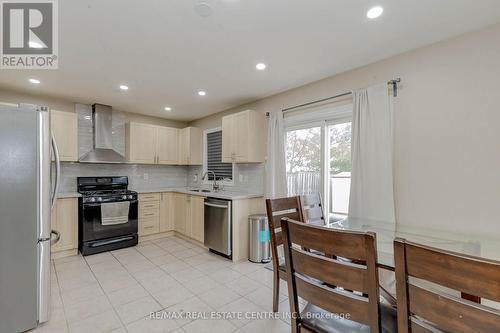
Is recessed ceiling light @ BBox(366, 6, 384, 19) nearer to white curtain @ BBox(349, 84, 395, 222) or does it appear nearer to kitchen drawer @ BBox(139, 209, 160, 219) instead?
white curtain @ BBox(349, 84, 395, 222)

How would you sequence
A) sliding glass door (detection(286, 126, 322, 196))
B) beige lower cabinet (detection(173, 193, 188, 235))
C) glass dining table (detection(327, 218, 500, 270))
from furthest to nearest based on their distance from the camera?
beige lower cabinet (detection(173, 193, 188, 235)), sliding glass door (detection(286, 126, 322, 196)), glass dining table (detection(327, 218, 500, 270))

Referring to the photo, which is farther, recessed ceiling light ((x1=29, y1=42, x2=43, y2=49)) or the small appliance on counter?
the small appliance on counter

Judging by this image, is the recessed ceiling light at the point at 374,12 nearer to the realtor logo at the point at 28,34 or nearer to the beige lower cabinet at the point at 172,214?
the realtor logo at the point at 28,34

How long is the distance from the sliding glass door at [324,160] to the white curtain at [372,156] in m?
0.27

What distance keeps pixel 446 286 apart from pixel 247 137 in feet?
10.3

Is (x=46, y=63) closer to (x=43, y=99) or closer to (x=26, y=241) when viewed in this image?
(x=43, y=99)

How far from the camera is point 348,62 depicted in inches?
104

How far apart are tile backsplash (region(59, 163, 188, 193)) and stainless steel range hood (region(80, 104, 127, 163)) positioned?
328 millimetres

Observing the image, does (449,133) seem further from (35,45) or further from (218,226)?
(35,45)

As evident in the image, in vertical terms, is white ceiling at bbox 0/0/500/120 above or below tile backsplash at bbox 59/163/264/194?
above

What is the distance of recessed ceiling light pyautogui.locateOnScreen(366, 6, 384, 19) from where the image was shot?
1762 millimetres

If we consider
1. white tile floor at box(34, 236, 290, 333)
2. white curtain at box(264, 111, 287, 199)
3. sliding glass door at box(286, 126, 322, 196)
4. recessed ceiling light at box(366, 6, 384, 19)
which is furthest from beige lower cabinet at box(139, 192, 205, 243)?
recessed ceiling light at box(366, 6, 384, 19)

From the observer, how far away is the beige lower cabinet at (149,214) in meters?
4.40

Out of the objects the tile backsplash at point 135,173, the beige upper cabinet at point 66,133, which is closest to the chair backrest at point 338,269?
the beige upper cabinet at point 66,133
